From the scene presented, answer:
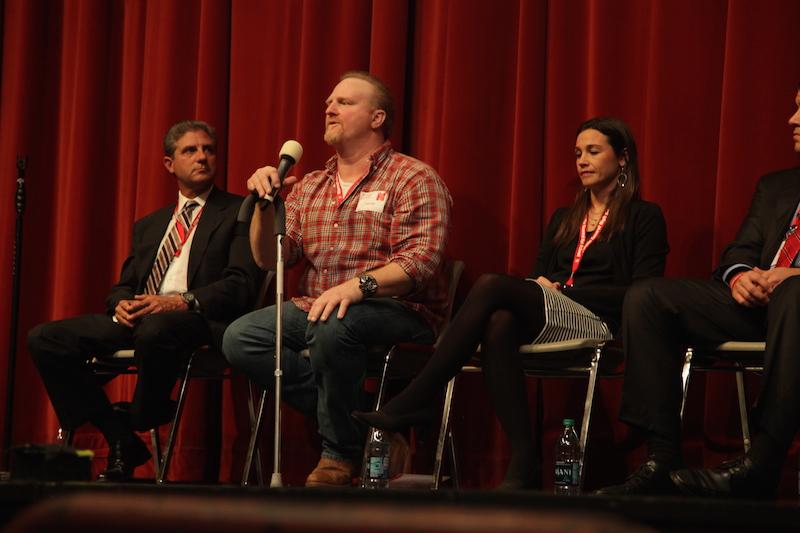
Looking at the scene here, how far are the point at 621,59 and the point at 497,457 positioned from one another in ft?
4.84

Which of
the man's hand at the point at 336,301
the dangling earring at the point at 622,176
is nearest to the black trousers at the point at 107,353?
the man's hand at the point at 336,301

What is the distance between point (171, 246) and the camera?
3904mm

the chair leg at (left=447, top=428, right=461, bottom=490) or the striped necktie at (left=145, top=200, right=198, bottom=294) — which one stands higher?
the striped necktie at (left=145, top=200, right=198, bottom=294)

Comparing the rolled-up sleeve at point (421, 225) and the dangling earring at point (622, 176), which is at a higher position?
the dangling earring at point (622, 176)

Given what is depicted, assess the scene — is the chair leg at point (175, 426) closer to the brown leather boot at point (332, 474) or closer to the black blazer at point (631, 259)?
the brown leather boot at point (332, 474)

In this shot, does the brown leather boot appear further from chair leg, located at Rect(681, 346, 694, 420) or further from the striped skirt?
chair leg, located at Rect(681, 346, 694, 420)

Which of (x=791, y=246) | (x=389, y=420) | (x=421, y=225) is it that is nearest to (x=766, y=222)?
(x=791, y=246)

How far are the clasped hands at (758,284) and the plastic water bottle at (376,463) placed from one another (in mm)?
1098

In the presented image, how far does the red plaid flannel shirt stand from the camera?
3.26m

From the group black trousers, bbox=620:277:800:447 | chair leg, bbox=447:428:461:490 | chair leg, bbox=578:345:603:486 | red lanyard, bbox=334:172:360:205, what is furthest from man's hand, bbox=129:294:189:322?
black trousers, bbox=620:277:800:447

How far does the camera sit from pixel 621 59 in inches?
144

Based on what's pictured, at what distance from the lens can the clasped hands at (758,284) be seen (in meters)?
2.65

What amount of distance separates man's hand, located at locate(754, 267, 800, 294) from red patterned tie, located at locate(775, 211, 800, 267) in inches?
6.9

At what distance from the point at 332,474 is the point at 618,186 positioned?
4.35 feet
